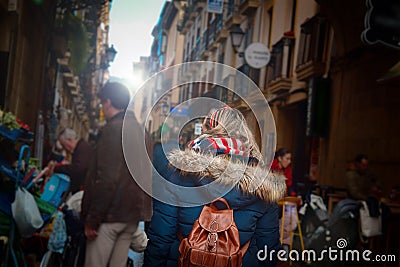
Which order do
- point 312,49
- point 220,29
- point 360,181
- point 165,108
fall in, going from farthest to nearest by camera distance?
1. point 360,181
2. point 312,49
3. point 220,29
4. point 165,108

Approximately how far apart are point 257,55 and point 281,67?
0.30 meters

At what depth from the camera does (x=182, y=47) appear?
16.5 feet

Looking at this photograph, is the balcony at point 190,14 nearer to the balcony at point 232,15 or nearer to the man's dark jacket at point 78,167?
the balcony at point 232,15

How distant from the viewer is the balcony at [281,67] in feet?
16.0

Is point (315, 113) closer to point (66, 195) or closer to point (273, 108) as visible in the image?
point (273, 108)

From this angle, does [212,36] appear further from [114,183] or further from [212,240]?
[212,240]

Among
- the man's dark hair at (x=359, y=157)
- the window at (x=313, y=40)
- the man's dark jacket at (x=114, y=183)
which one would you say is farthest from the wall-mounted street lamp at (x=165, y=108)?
the man's dark hair at (x=359, y=157)

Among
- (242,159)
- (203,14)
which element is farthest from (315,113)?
(242,159)

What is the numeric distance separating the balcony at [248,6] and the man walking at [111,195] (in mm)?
1225

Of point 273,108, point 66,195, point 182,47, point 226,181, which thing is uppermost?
point 182,47

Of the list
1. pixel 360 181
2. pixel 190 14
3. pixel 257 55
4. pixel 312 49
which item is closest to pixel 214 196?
pixel 257 55

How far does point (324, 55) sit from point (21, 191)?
2.71 metres

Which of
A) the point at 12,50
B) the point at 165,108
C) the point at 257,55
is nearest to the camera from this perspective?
the point at 165,108

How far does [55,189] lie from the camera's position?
5527 millimetres
